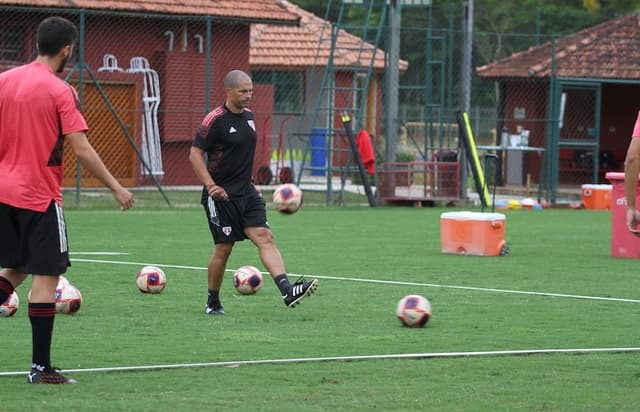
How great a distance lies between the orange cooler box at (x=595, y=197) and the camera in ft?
95.1

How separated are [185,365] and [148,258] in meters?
7.91

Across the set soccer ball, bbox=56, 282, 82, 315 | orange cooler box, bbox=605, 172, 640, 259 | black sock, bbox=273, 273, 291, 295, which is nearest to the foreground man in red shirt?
soccer ball, bbox=56, 282, 82, 315

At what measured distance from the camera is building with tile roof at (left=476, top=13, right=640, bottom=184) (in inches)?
1431

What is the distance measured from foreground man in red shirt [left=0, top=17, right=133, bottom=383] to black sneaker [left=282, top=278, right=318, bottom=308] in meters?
3.18

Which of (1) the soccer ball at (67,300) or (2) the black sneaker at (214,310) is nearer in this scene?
(1) the soccer ball at (67,300)

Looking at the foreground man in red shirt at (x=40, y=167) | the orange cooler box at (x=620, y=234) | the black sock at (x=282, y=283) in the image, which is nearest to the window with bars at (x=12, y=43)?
the orange cooler box at (x=620, y=234)

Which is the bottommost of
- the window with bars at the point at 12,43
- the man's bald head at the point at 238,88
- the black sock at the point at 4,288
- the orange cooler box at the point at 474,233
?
the orange cooler box at the point at 474,233

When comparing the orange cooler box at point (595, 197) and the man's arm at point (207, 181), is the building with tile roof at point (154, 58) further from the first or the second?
the man's arm at point (207, 181)

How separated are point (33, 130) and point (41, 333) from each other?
3.87 ft

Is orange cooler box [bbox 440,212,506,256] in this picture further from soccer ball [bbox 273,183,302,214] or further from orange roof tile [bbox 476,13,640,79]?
orange roof tile [bbox 476,13,640,79]

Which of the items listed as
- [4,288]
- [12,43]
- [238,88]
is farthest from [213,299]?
[12,43]

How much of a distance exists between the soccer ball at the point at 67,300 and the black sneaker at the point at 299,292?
169 centimetres

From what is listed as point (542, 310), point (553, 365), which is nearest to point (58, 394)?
point (553, 365)

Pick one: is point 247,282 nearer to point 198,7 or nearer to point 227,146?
point 227,146
